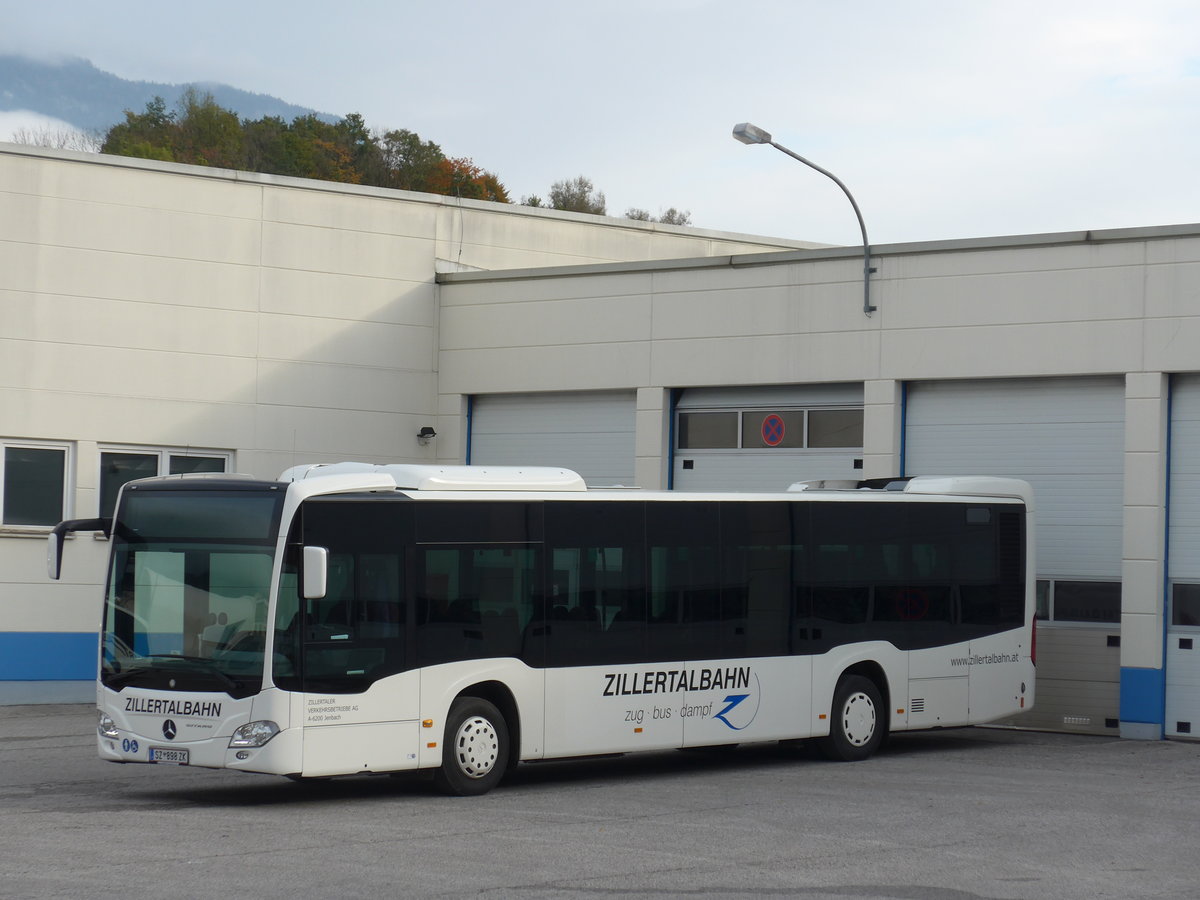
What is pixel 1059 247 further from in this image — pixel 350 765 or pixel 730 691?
pixel 350 765

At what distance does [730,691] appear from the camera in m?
15.5

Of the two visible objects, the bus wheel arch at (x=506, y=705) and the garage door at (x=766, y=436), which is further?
the garage door at (x=766, y=436)

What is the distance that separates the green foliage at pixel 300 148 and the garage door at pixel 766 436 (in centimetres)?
4490

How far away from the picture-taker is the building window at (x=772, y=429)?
72.1 ft

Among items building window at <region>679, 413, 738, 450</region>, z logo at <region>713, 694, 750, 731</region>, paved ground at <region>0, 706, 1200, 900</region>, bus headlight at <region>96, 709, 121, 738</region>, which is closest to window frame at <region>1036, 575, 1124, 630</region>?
paved ground at <region>0, 706, 1200, 900</region>

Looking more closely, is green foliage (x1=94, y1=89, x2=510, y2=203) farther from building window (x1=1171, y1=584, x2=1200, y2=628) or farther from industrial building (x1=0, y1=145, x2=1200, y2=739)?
building window (x1=1171, y1=584, x2=1200, y2=628)

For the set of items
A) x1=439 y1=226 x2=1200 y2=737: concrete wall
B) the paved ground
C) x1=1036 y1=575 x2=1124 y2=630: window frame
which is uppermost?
x1=439 y1=226 x2=1200 y2=737: concrete wall

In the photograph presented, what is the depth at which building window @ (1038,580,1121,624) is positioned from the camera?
19.9 metres

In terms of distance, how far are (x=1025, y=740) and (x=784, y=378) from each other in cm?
565

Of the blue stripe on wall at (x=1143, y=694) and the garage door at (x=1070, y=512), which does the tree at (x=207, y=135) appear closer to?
the garage door at (x=1070, y=512)

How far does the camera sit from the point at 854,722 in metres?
16.7

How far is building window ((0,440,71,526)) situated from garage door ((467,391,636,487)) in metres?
6.04

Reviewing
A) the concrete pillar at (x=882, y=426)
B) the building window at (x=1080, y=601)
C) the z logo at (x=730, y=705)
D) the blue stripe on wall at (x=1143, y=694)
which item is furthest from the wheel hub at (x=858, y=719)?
the concrete pillar at (x=882, y=426)

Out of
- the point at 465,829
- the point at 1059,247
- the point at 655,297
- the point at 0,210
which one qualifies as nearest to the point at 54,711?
the point at 0,210
